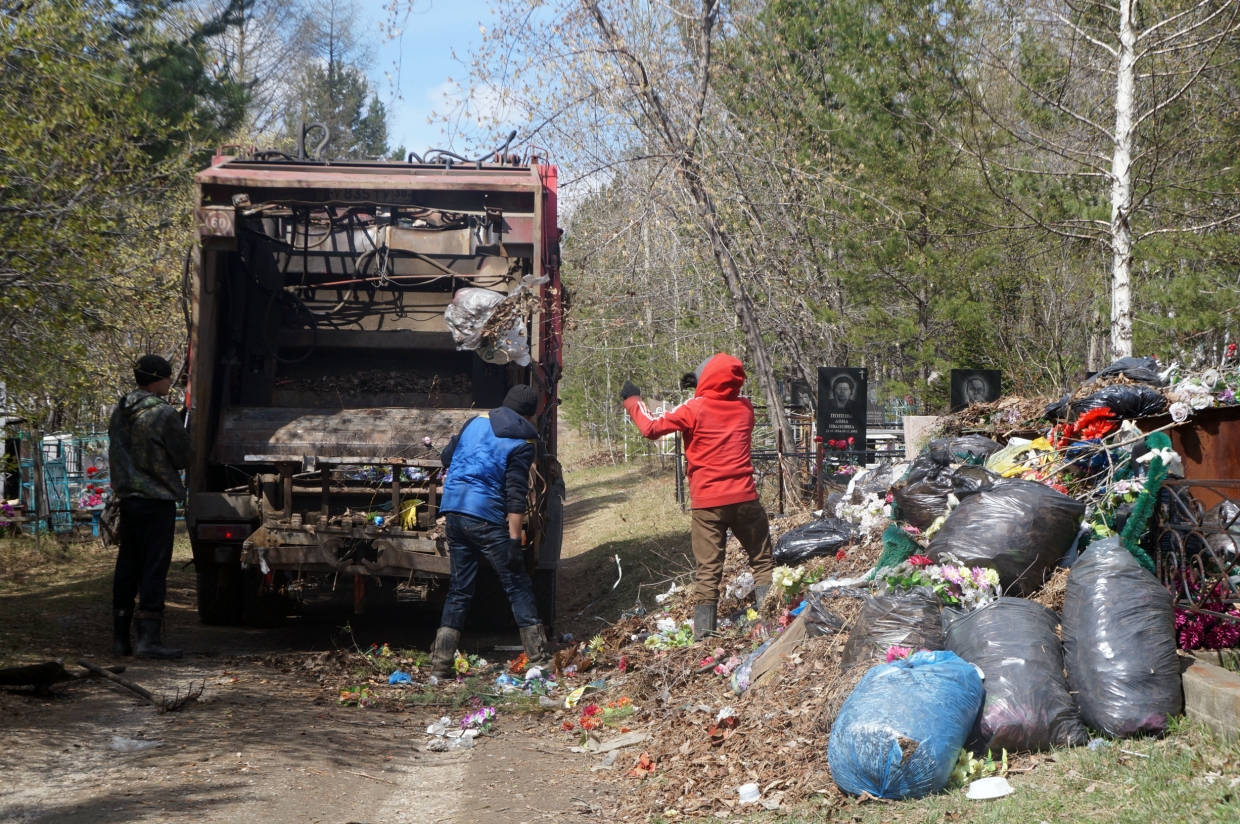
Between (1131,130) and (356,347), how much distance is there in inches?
285

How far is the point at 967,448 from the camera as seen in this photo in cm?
630

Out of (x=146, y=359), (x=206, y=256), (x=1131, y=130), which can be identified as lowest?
(x=146, y=359)

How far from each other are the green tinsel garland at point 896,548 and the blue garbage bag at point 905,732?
5.01 feet

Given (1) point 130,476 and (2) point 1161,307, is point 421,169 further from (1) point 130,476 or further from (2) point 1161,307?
(2) point 1161,307

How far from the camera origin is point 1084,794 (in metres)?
3.18

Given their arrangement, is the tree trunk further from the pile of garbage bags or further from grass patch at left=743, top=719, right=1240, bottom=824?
grass patch at left=743, top=719, right=1240, bottom=824

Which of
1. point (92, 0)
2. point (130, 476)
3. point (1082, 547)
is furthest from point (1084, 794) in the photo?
point (92, 0)

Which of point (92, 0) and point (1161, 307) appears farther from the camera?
point (1161, 307)

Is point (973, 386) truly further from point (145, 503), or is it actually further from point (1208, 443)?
point (145, 503)

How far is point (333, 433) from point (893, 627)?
12.5 feet

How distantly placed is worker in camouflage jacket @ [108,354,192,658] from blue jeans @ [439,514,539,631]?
1.61 metres

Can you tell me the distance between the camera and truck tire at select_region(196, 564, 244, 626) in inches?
283

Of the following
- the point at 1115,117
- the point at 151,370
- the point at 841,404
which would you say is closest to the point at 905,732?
the point at 151,370

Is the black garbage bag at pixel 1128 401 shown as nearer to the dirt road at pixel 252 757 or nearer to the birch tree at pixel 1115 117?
the dirt road at pixel 252 757
